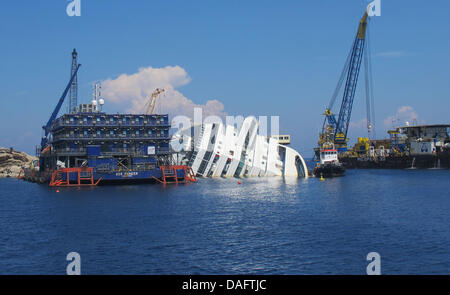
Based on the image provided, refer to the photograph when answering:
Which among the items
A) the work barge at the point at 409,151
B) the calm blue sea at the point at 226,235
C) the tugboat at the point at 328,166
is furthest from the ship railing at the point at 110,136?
the work barge at the point at 409,151

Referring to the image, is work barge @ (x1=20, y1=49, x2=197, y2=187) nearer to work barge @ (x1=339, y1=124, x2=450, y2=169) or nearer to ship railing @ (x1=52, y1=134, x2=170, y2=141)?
ship railing @ (x1=52, y1=134, x2=170, y2=141)

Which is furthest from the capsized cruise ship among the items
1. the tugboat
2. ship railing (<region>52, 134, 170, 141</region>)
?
ship railing (<region>52, 134, 170, 141</region>)

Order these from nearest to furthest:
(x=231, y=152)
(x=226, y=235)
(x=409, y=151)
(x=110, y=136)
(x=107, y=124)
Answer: (x=226, y=235), (x=107, y=124), (x=110, y=136), (x=231, y=152), (x=409, y=151)

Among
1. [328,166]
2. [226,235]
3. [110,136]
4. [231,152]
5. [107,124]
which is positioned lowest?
[226,235]

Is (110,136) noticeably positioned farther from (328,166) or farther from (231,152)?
(328,166)

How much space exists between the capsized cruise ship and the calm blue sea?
44.3 metres

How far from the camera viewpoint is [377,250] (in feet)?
112

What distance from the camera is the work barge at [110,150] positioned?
3684 inches

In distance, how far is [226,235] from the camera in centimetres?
4038

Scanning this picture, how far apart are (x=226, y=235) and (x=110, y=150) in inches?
2549

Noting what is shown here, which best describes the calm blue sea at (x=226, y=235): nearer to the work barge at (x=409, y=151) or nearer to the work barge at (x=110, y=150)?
the work barge at (x=110, y=150)

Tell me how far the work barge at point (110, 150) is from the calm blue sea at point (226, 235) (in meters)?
24.9

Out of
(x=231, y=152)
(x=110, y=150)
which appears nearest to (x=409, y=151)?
(x=231, y=152)

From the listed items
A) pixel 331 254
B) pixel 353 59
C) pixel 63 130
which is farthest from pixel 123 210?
pixel 353 59
